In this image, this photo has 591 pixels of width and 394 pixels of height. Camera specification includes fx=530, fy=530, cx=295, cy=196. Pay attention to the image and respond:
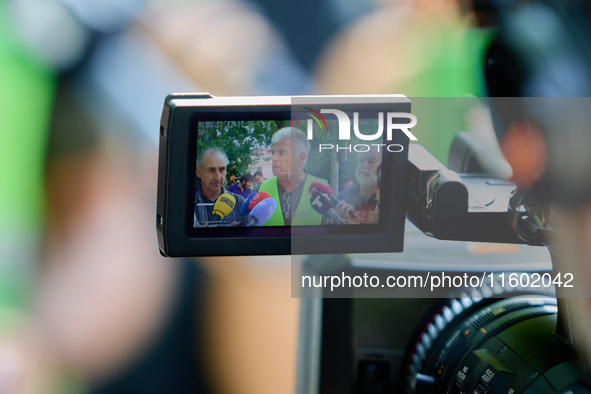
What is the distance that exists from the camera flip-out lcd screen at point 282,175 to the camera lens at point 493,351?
109 mm

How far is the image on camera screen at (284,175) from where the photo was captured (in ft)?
1.23

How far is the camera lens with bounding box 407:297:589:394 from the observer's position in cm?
34

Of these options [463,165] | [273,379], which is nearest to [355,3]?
[463,165]

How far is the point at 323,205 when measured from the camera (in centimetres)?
39

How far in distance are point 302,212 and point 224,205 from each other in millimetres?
57

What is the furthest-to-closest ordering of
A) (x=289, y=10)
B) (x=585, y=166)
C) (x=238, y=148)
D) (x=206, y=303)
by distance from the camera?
(x=206, y=303)
(x=289, y=10)
(x=238, y=148)
(x=585, y=166)

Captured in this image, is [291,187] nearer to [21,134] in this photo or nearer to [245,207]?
[245,207]

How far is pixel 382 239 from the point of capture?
0.40 m

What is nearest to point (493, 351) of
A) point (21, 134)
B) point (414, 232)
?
point (414, 232)

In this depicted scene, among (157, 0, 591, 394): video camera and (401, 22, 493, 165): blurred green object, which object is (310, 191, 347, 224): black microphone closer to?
(157, 0, 591, 394): video camera

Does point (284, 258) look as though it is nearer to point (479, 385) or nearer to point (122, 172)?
point (122, 172)

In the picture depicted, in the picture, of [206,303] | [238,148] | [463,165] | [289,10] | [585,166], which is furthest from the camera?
[206,303]

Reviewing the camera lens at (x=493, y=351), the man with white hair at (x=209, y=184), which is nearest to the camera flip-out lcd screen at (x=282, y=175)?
the man with white hair at (x=209, y=184)

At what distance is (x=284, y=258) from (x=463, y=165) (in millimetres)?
495
